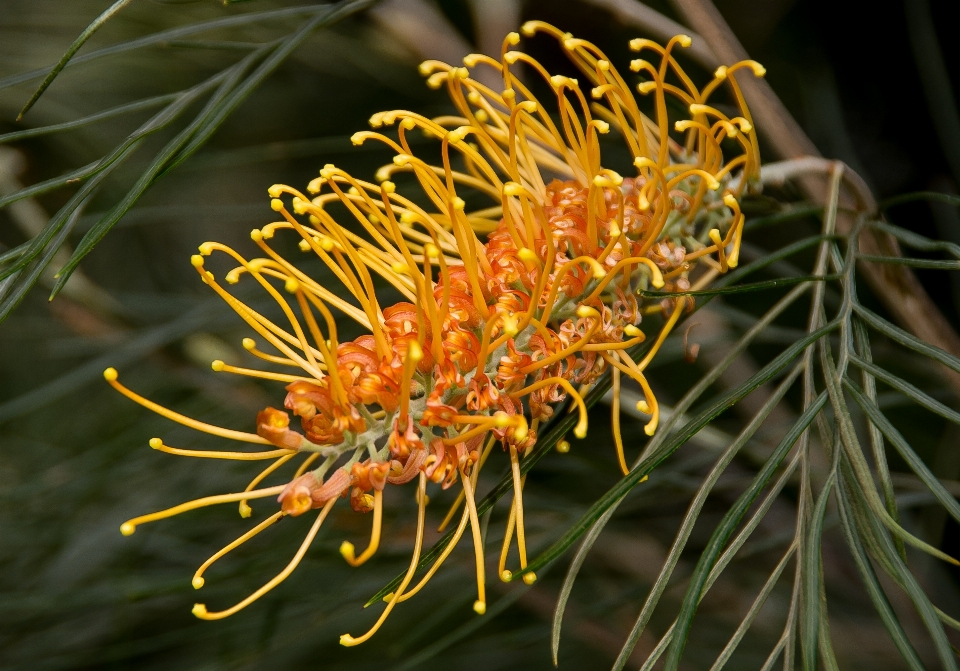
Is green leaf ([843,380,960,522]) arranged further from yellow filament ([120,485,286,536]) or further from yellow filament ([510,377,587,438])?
yellow filament ([120,485,286,536])

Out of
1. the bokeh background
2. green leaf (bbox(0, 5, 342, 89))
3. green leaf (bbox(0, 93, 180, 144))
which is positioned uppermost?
green leaf (bbox(0, 5, 342, 89))

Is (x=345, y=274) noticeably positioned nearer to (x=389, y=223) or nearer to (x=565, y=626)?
(x=389, y=223)

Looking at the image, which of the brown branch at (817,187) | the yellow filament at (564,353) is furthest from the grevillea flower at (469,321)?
the brown branch at (817,187)

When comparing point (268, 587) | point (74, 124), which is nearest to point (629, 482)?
point (268, 587)

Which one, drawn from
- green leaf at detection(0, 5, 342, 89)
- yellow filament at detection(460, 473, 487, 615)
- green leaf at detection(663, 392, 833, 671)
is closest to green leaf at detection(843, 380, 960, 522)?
green leaf at detection(663, 392, 833, 671)

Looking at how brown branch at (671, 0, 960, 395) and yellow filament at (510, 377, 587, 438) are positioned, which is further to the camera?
brown branch at (671, 0, 960, 395)

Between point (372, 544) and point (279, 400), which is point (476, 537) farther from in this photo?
point (279, 400)

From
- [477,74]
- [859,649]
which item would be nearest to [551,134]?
[477,74]
